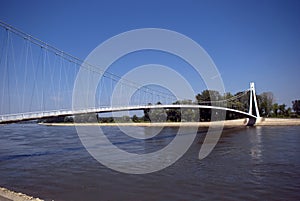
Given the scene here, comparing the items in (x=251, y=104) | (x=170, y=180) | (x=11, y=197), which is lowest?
(x=170, y=180)

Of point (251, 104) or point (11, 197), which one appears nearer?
point (11, 197)

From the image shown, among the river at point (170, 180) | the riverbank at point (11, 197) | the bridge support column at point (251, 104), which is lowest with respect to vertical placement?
the river at point (170, 180)

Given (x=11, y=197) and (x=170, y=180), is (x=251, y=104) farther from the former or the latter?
(x=11, y=197)

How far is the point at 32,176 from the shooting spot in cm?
789

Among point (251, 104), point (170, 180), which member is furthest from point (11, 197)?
point (251, 104)

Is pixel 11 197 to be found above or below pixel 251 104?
below

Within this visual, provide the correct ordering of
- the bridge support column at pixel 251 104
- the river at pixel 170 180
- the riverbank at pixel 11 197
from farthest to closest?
the bridge support column at pixel 251 104
the river at pixel 170 180
the riverbank at pixel 11 197

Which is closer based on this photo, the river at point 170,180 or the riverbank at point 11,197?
the riverbank at point 11,197

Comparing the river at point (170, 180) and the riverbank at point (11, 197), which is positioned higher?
the riverbank at point (11, 197)

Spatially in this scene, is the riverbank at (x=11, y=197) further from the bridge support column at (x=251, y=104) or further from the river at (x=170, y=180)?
the bridge support column at (x=251, y=104)

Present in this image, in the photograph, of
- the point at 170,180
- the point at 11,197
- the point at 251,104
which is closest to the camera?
the point at 11,197

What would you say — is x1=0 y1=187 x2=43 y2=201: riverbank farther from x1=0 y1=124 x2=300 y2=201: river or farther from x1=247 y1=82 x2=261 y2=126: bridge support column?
x1=247 y1=82 x2=261 y2=126: bridge support column

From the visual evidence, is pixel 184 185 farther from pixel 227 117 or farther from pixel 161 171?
pixel 227 117

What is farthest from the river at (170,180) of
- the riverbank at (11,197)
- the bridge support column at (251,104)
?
the bridge support column at (251,104)
